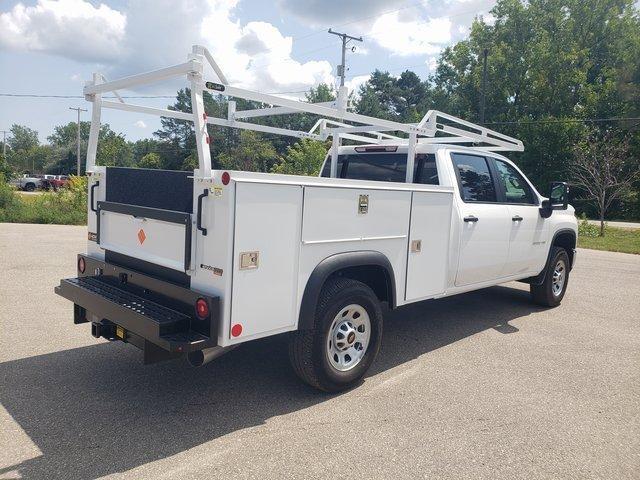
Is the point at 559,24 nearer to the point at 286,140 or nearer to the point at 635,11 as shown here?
the point at 635,11

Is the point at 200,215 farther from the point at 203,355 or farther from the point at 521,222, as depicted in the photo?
the point at 521,222

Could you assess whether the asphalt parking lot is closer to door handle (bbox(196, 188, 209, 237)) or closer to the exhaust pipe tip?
the exhaust pipe tip

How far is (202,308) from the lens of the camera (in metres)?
3.44

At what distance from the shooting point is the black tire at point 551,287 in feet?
23.8

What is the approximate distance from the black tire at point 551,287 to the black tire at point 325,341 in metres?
3.92

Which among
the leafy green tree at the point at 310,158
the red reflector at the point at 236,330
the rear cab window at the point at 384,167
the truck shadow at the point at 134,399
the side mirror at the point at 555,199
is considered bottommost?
the truck shadow at the point at 134,399

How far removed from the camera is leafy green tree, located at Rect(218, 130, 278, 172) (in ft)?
127

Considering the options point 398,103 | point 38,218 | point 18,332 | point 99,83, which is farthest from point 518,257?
point 398,103

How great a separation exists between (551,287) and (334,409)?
4629 millimetres

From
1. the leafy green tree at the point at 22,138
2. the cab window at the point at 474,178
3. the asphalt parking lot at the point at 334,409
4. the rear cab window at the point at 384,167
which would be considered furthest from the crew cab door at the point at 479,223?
the leafy green tree at the point at 22,138

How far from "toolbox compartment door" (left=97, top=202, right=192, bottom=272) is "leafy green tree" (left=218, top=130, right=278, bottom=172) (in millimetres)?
32936

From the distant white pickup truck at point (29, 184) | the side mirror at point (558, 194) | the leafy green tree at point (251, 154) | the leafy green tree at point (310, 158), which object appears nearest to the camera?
the side mirror at point (558, 194)

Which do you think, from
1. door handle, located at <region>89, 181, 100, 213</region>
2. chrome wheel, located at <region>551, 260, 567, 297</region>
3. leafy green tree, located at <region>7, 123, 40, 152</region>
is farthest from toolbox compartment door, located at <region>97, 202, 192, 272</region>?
leafy green tree, located at <region>7, 123, 40, 152</region>

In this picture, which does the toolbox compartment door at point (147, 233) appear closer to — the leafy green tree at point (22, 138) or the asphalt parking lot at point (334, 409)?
the asphalt parking lot at point (334, 409)
